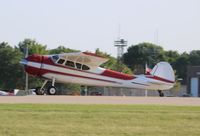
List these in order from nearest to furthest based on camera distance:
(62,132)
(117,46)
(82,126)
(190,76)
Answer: (62,132) → (82,126) → (190,76) → (117,46)

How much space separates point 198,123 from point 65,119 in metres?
3.31

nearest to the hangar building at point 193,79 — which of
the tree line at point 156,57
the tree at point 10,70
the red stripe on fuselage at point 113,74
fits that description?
→ the tree at point 10,70

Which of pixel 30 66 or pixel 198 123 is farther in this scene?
pixel 30 66

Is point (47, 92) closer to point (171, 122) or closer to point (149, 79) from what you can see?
point (149, 79)

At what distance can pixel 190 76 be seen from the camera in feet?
319

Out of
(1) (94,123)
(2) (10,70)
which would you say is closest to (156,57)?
(2) (10,70)

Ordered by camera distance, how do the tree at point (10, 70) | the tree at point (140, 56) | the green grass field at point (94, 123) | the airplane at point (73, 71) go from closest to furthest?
the green grass field at point (94, 123) → the airplane at point (73, 71) → the tree at point (10, 70) → the tree at point (140, 56)

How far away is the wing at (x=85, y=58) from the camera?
34.8 m

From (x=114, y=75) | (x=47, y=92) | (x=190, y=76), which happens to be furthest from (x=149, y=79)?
(x=190, y=76)

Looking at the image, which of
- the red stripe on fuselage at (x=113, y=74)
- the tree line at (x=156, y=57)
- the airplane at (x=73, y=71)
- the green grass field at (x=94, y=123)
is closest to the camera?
the green grass field at (x=94, y=123)

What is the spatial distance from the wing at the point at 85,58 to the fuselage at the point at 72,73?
0.80 ft

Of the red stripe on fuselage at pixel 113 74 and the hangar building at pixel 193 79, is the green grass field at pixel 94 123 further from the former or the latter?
the hangar building at pixel 193 79

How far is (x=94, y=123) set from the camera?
43.4 ft

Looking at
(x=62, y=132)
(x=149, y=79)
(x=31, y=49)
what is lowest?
(x=62, y=132)
